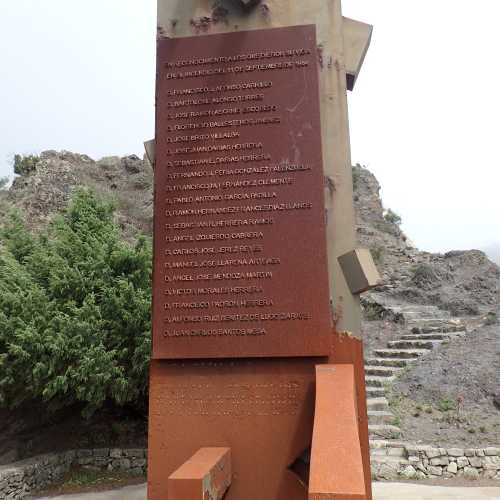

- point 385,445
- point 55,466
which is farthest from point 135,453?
point 385,445

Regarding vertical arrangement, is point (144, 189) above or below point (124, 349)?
above

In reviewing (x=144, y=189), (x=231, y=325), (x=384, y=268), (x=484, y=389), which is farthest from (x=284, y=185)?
(x=144, y=189)

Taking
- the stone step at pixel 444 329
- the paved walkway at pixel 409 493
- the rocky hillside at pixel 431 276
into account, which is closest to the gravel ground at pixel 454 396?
the stone step at pixel 444 329

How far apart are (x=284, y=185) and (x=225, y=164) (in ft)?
1.58

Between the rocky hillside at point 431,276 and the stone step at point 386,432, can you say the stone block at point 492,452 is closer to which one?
the stone step at point 386,432

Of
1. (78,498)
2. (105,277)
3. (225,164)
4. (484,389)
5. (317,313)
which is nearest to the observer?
(317,313)

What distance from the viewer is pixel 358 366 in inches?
133

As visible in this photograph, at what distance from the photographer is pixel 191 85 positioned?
3.86m

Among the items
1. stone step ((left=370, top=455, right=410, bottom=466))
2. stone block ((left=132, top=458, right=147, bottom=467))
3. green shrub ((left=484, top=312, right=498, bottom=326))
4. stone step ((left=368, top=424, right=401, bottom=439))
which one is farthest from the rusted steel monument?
green shrub ((left=484, top=312, right=498, bottom=326))

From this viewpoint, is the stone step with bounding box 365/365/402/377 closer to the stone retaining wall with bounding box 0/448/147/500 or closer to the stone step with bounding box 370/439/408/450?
the stone step with bounding box 370/439/408/450

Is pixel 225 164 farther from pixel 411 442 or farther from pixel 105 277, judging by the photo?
pixel 411 442

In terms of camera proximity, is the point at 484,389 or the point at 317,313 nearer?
the point at 317,313

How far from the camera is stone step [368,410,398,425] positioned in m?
10.3

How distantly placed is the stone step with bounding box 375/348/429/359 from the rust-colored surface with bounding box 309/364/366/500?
11306 mm
